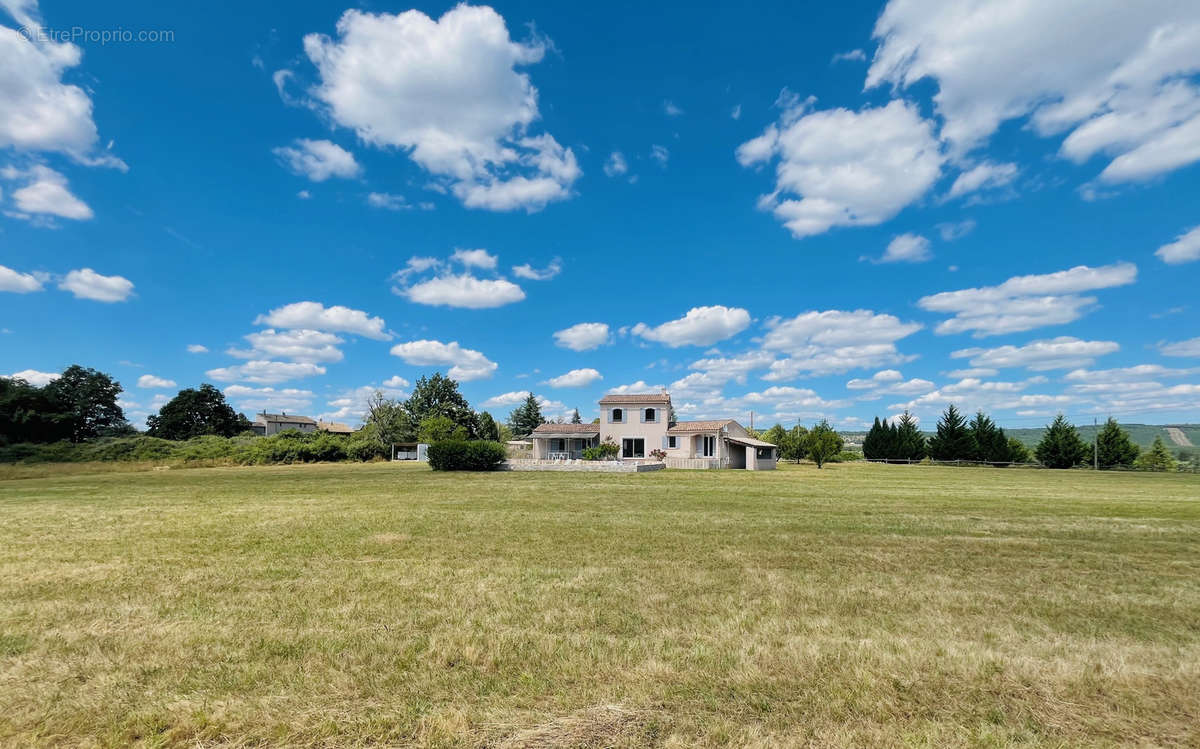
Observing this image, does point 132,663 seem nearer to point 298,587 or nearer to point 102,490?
point 298,587

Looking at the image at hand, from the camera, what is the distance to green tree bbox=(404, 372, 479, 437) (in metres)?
69.5

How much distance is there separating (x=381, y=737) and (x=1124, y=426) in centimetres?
7341

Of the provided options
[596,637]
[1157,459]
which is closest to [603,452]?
[596,637]

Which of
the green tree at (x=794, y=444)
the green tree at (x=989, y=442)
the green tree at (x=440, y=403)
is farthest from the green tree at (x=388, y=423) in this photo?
the green tree at (x=989, y=442)

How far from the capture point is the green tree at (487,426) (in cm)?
7131

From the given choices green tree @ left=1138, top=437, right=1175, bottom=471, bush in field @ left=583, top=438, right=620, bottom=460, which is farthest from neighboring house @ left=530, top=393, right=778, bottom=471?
green tree @ left=1138, top=437, right=1175, bottom=471

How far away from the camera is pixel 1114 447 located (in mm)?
50656

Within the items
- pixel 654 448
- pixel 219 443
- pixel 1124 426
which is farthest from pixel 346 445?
pixel 1124 426

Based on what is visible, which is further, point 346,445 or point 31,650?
point 346,445

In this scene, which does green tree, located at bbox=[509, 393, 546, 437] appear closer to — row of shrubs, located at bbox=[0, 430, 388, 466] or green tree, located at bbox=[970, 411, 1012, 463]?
row of shrubs, located at bbox=[0, 430, 388, 466]

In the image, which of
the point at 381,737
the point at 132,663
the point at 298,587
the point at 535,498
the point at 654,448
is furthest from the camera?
the point at 654,448

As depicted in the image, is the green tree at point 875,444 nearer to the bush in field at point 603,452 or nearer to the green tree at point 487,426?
the bush in field at point 603,452

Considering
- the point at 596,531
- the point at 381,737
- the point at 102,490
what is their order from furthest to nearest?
the point at 102,490 < the point at 596,531 < the point at 381,737

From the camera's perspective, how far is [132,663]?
4125 mm
